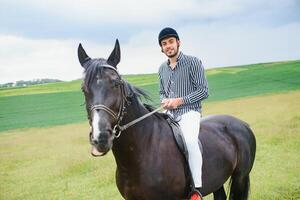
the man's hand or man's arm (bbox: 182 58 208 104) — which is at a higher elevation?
man's arm (bbox: 182 58 208 104)

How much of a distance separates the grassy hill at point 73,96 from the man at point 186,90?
28547mm

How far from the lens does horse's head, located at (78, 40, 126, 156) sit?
3.68 m

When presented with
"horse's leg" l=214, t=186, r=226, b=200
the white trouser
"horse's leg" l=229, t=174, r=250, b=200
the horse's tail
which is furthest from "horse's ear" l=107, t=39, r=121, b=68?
"horse's leg" l=214, t=186, r=226, b=200

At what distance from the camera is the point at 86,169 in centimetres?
1348

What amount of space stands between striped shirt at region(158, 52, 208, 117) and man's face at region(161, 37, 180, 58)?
0.41ft

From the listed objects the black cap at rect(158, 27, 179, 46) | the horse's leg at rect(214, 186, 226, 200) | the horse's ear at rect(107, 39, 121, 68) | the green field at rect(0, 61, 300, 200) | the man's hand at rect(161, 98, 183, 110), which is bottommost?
the green field at rect(0, 61, 300, 200)

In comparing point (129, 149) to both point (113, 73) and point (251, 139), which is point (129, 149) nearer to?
point (113, 73)

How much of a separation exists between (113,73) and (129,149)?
98 centimetres

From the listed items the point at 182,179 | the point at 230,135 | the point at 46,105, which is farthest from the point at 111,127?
the point at 46,105

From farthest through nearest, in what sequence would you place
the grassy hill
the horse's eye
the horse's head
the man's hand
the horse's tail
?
the grassy hill < the horse's tail < the man's hand < the horse's eye < the horse's head

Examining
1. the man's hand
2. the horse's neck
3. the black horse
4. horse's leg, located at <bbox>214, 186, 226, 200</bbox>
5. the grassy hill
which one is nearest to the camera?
the black horse

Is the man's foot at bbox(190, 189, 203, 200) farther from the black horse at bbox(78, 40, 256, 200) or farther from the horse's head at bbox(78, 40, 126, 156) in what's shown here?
the horse's head at bbox(78, 40, 126, 156)

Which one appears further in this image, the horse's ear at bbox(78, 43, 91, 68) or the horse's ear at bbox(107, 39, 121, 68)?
the horse's ear at bbox(78, 43, 91, 68)

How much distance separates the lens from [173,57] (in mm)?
5262
